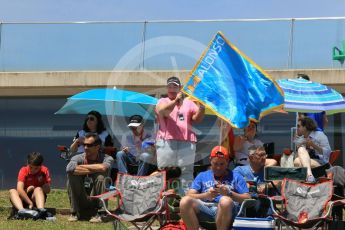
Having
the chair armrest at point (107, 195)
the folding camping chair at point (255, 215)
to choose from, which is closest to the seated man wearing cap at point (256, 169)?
the folding camping chair at point (255, 215)

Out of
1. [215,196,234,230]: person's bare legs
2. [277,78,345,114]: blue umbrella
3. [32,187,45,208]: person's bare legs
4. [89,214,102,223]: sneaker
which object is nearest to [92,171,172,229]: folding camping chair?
[215,196,234,230]: person's bare legs

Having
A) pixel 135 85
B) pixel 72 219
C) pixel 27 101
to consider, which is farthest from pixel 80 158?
pixel 27 101

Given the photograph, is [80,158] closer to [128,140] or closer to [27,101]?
[128,140]

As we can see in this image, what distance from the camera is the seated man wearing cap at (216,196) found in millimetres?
7012

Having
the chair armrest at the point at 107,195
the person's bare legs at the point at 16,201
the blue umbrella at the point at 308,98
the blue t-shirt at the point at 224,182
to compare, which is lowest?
the person's bare legs at the point at 16,201

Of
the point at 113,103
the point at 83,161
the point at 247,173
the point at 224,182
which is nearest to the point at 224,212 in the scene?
the point at 224,182

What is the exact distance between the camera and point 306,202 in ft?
25.5

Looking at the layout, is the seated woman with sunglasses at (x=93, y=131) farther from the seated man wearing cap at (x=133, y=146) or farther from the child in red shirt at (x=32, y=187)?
the child in red shirt at (x=32, y=187)

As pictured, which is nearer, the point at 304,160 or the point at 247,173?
the point at 247,173

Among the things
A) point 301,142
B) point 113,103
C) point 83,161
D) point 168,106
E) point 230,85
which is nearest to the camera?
point 168,106

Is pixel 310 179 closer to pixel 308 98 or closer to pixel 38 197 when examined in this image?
pixel 308 98

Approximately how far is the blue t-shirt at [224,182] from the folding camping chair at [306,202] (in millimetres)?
418

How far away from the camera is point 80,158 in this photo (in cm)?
950

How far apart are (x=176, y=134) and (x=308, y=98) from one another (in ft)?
7.18
